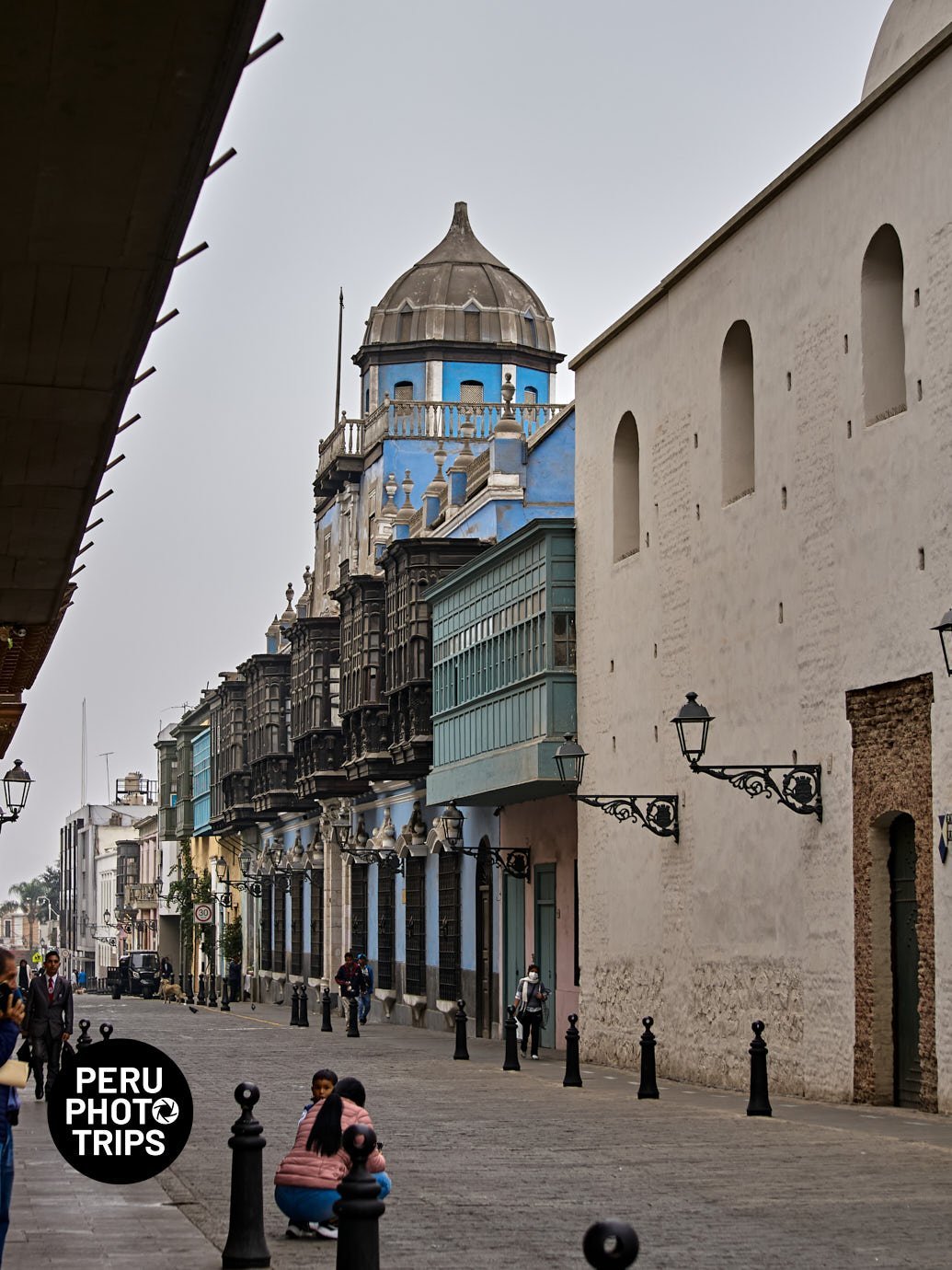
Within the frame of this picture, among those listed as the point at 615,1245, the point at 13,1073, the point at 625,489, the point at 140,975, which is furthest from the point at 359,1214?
the point at 140,975

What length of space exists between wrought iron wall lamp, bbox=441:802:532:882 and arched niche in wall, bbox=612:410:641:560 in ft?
26.1

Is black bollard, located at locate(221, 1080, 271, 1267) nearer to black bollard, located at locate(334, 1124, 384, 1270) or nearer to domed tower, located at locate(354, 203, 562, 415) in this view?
black bollard, located at locate(334, 1124, 384, 1270)

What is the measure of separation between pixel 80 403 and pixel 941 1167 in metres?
8.26

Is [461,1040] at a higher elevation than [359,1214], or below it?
below

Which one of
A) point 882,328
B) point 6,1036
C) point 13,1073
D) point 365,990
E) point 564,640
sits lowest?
point 365,990

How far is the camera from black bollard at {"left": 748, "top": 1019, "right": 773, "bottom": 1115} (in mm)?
19828

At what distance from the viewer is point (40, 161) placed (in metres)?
8.24

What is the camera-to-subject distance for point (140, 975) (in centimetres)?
8012

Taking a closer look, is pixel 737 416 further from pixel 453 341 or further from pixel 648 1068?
pixel 453 341

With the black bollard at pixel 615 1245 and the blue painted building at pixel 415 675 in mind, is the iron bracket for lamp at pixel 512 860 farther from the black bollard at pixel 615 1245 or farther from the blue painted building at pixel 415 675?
the black bollard at pixel 615 1245

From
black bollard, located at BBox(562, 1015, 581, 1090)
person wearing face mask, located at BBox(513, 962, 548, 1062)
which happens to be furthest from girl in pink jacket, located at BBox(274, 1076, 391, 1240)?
person wearing face mask, located at BBox(513, 962, 548, 1062)

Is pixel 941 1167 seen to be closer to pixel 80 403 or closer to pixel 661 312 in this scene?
pixel 80 403

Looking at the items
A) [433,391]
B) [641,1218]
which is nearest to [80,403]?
[641,1218]

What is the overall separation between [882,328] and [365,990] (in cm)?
2876
